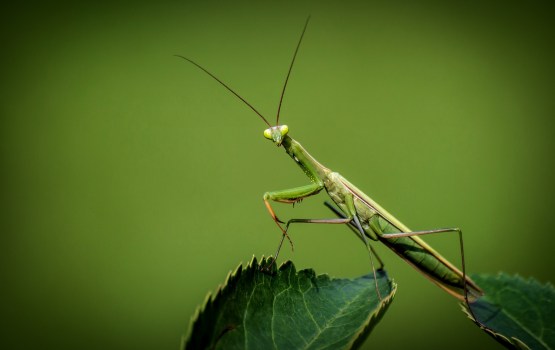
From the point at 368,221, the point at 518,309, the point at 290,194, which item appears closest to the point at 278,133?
the point at 290,194

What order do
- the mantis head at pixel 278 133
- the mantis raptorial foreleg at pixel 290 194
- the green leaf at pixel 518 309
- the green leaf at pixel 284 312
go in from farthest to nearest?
the mantis head at pixel 278 133 < the mantis raptorial foreleg at pixel 290 194 < the green leaf at pixel 518 309 < the green leaf at pixel 284 312

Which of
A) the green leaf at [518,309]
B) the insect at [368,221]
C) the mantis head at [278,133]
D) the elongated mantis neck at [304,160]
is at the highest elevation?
the mantis head at [278,133]

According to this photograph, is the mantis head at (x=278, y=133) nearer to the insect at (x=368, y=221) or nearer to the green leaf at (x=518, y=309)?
the insect at (x=368, y=221)

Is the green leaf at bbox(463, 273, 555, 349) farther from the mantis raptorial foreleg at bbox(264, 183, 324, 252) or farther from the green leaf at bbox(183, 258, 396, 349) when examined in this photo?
the mantis raptorial foreleg at bbox(264, 183, 324, 252)

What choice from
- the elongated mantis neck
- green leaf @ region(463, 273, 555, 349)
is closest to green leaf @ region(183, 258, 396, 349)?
green leaf @ region(463, 273, 555, 349)

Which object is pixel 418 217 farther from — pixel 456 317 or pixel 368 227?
pixel 368 227

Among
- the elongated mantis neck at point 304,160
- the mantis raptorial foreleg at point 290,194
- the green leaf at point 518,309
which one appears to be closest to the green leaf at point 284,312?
the green leaf at point 518,309
